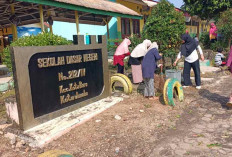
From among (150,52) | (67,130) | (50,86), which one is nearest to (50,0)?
(150,52)

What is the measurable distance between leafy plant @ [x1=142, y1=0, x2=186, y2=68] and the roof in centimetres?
321

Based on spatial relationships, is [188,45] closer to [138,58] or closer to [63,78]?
[138,58]

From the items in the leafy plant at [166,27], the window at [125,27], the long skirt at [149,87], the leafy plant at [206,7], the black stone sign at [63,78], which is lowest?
the long skirt at [149,87]

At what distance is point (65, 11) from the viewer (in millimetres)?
11719

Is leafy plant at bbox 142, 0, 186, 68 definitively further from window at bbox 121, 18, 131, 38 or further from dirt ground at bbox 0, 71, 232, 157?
window at bbox 121, 18, 131, 38

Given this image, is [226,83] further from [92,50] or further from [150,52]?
[92,50]

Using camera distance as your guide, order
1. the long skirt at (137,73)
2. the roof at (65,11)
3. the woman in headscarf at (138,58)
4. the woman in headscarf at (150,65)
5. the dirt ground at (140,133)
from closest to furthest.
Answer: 1. the dirt ground at (140,133)
2. the woman in headscarf at (150,65)
3. the woman in headscarf at (138,58)
4. the long skirt at (137,73)
5. the roof at (65,11)

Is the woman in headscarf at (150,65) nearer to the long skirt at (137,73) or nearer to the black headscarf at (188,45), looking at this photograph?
the long skirt at (137,73)

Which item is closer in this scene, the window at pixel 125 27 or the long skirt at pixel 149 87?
the long skirt at pixel 149 87

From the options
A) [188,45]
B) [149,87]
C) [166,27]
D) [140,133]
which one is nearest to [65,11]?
[166,27]

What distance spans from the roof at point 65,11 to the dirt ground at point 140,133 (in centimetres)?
522

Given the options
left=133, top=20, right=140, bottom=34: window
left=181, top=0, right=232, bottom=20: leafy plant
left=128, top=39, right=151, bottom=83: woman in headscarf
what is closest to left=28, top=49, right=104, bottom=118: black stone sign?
left=128, top=39, right=151, bottom=83: woman in headscarf

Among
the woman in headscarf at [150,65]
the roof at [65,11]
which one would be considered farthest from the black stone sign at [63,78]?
the roof at [65,11]

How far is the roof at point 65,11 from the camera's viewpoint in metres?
8.90
